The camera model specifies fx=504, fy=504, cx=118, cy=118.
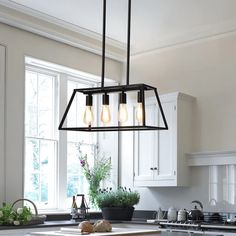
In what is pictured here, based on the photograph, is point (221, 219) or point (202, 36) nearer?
point (221, 219)

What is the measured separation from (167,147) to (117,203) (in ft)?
3.24

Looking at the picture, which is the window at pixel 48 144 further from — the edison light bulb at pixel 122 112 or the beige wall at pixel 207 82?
the edison light bulb at pixel 122 112

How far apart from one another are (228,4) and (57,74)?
248 cm

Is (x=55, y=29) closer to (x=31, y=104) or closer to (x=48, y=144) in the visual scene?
(x=31, y=104)

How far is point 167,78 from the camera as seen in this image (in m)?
6.96

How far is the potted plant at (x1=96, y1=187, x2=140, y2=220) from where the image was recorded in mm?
6512

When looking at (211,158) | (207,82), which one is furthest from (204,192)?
(207,82)

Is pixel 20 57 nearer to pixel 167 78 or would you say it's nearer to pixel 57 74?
pixel 57 74

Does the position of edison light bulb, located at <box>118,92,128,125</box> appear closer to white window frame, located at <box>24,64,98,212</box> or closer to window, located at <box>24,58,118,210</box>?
window, located at <box>24,58,118,210</box>

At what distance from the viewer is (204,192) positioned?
6.34 meters

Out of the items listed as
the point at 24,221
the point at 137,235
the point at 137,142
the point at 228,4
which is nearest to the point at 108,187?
the point at 137,142

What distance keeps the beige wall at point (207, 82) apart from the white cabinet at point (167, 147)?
0.17 metres

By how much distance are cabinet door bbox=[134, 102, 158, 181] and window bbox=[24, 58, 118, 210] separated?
899mm

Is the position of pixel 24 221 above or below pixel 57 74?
below
